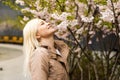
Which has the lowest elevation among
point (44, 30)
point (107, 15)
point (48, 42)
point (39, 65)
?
point (39, 65)

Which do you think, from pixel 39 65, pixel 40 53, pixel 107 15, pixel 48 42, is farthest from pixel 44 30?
pixel 107 15

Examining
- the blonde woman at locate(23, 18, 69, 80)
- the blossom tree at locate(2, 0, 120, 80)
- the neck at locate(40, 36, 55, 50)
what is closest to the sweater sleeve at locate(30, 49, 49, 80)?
the blonde woman at locate(23, 18, 69, 80)

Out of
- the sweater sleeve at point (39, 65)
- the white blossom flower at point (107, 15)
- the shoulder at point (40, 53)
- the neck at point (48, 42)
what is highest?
the white blossom flower at point (107, 15)

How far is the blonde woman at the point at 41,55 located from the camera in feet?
10.2

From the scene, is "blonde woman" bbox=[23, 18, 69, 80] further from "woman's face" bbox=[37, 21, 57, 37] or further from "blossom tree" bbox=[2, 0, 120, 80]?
"blossom tree" bbox=[2, 0, 120, 80]

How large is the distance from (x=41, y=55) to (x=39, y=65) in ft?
0.34

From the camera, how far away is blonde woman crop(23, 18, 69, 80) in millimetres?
3107

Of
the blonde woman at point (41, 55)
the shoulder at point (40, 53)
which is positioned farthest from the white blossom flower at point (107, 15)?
the shoulder at point (40, 53)

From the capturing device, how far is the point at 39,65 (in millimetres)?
3092

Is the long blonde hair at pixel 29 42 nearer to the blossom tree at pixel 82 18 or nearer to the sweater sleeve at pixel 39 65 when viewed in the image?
the sweater sleeve at pixel 39 65

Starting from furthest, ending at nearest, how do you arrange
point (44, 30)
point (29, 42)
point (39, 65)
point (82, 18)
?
point (82, 18), point (44, 30), point (29, 42), point (39, 65)

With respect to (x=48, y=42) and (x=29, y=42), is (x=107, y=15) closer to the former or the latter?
(x=48, y=42)

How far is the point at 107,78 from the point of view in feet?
16.1

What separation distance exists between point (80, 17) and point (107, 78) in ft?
3.87
